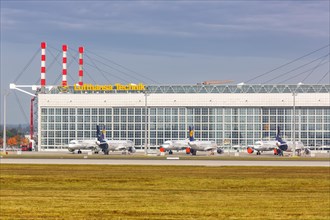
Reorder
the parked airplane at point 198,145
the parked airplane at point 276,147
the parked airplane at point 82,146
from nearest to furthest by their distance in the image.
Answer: the parked airplane at point 276,147 → the parked airplane at point 198,145 → the parked airplane at point 82,146

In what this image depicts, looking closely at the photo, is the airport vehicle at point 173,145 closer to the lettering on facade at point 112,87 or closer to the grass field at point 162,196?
the lettering on facade at point 112,87

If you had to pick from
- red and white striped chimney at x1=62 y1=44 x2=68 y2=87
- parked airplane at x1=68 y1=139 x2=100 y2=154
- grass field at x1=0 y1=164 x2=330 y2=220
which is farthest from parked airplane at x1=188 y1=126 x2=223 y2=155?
grass field at x1=0 y1=164 x2=330 y2=220

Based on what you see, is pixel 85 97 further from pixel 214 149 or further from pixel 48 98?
pixel 214 149

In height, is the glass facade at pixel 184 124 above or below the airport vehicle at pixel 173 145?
above

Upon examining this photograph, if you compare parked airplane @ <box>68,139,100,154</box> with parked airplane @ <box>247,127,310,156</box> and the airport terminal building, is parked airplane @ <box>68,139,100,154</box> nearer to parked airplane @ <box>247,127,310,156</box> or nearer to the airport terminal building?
the airport terminal building

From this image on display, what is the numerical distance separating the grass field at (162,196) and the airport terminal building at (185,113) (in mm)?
106252

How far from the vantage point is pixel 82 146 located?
149 meters

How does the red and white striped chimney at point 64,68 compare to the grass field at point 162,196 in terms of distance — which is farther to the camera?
the red and white striped chimney at point 64,68

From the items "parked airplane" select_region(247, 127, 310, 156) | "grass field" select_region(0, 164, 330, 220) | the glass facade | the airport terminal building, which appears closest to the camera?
"grass field" select_region(0, 164, 330, 220)

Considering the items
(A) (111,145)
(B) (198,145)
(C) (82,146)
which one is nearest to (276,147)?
(B) (198,145)

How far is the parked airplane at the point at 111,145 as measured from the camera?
472 ft

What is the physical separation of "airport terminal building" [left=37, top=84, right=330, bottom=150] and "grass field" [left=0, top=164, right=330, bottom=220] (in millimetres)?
106252

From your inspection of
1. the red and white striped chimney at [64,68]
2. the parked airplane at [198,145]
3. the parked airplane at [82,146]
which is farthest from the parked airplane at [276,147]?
the red and white striped chimney at [64,68]

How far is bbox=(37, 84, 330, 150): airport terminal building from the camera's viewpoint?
536 feet
